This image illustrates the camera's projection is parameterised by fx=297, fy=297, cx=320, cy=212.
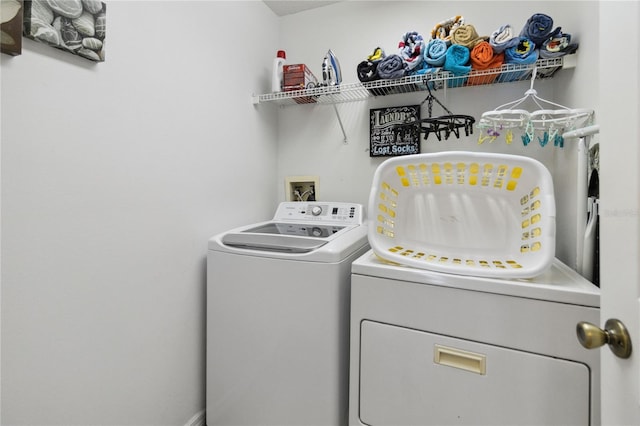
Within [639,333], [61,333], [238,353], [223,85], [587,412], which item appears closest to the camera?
[639,333]

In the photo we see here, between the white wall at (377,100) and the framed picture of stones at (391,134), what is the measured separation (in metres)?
0.05

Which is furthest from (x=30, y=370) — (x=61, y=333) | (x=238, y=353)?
(x=238, y=353)

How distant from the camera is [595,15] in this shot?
112 cm

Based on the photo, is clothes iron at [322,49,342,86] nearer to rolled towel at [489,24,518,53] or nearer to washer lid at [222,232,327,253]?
rolled towel at [489,24,518,53]

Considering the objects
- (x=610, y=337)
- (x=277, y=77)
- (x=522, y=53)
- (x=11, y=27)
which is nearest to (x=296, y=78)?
(x=277, y=77)

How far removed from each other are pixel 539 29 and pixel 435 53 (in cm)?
44

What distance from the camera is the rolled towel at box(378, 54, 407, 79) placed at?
1597 millimetres

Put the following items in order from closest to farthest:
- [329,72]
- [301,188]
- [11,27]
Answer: [11,27] → [329,72] → [301,188]

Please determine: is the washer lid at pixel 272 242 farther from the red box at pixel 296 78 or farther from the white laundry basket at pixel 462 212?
the red box at pixel 296 78

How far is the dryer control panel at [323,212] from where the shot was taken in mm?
1812

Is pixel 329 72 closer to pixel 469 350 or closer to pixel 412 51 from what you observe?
pixel 412 51

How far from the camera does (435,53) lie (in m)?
1.51

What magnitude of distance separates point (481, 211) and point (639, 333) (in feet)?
2.64

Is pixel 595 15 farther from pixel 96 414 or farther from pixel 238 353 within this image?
pixel 96 414
